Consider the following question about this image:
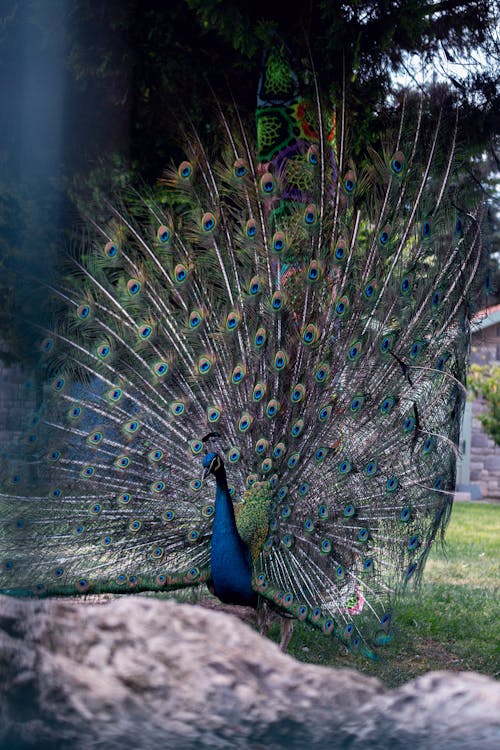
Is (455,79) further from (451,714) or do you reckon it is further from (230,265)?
(451,714)

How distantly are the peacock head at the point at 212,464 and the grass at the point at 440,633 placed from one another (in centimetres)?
102

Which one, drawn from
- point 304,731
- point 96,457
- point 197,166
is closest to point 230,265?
point 197,166

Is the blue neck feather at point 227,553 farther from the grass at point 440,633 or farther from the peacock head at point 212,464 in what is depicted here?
the grass at point 440,633

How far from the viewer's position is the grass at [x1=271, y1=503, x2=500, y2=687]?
3.56 metres

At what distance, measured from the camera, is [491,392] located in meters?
9.90

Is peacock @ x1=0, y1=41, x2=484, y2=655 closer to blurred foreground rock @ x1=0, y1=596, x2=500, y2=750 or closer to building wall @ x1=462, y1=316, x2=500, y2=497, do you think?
blurred foreground rock @ x1=0, y1=596, x2=500, y2=750

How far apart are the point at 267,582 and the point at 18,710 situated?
230 cm

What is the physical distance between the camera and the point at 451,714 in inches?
43.4

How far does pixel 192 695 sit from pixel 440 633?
10.3 feet

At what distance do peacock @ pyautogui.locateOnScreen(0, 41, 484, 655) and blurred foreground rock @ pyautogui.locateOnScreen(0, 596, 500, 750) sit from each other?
74.7 inches

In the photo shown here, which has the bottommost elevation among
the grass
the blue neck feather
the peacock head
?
the grass

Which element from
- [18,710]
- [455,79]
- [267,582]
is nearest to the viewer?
[18,710]

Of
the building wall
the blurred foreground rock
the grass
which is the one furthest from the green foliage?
the blurred foreground rock

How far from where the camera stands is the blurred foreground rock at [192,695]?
1.08 meters
